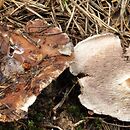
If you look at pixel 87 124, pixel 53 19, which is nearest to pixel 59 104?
pixel 87 124

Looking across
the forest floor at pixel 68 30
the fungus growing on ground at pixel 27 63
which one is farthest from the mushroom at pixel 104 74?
the fungus growing on ground at pixel 27 63

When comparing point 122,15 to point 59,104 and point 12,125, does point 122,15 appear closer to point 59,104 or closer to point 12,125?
point 59,104

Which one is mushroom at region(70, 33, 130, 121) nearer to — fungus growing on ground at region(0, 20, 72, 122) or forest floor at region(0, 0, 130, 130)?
forest floor at region(0, 0, 130, 130)

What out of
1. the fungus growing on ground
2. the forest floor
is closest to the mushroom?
the forest floor

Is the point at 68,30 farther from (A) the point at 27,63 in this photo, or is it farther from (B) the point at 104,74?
(A) the point at 27,63

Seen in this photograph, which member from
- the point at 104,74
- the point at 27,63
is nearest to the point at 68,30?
the point at 104,74

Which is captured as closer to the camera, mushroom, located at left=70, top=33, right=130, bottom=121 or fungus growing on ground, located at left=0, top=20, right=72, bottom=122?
fungus growing on ground, located at left=0, top=20, right=72, bottom=122

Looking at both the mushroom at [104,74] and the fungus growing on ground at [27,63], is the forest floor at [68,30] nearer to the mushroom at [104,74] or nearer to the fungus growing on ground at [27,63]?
the mushroom at [104,74]
